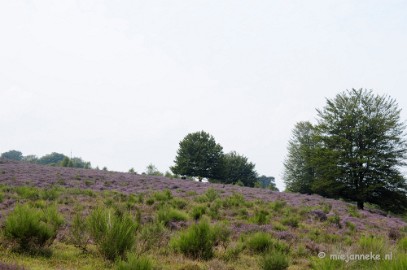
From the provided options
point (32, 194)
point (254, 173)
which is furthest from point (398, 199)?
point (254, 173)

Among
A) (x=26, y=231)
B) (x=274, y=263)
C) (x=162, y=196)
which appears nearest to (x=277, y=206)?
(x=162, y=196)

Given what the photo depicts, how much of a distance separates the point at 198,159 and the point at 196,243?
4790cm

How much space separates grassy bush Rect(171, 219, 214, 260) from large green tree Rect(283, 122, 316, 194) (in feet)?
132

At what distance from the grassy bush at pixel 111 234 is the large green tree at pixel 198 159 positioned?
47.6 metres

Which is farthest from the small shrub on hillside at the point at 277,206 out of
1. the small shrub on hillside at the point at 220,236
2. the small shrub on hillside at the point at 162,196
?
the small shrub on hillside at the point at 220,236

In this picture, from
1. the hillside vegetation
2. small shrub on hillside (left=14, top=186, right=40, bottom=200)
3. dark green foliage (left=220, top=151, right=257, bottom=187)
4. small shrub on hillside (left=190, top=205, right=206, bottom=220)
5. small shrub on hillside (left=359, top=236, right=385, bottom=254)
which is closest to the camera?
the hillside vegetation

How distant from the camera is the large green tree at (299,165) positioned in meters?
48.1

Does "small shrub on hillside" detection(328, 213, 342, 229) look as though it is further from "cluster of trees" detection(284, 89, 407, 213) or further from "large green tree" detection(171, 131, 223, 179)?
"large green tree" detection(171, 131, 223, 179)

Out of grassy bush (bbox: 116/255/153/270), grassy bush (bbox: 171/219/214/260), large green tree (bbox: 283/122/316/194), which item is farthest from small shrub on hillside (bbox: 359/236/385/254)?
large green tree (bbox: 283/122/316/194)

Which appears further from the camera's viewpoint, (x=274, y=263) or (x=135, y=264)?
(x=274, y=263)

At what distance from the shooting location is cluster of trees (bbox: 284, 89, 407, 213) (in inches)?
1062

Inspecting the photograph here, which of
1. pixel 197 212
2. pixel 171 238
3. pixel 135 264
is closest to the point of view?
pixel 135 264

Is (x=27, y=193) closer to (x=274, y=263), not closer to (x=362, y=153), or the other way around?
(x=274, y=263)

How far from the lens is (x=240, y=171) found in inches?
2500
